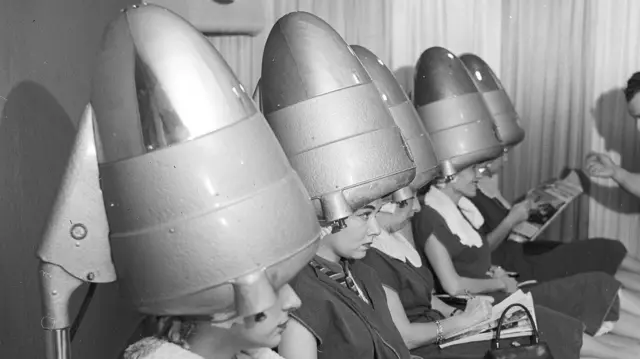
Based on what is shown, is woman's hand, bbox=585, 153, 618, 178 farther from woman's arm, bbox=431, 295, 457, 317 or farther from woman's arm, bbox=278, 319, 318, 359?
woman's arm, bbox=278, 319, 318, 359

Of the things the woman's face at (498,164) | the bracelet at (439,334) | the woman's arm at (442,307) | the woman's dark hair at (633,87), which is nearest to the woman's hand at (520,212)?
the woman's face at (498,164)

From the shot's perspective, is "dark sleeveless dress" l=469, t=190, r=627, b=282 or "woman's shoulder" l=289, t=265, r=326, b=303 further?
"dark sleeveless dress" l=469, t=190, r=627, b=282

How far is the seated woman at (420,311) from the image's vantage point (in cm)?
214

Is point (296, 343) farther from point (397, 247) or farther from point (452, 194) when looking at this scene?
point (452, 194)

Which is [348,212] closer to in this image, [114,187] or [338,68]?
[338,68]

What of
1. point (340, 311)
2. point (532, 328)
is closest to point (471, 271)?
point (532, 328)

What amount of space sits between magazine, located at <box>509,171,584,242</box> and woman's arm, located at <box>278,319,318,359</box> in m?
1.99

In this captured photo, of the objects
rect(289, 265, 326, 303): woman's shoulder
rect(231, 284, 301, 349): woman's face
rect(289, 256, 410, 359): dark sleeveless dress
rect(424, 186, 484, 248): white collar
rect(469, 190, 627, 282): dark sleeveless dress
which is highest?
rect(231, 284, 301, 349): woman's face

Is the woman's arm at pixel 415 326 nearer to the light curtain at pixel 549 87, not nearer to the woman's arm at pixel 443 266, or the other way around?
the woman's arm at pixel 443 266

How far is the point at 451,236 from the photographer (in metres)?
2.65

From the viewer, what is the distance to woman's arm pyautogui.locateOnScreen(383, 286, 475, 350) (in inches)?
83.0

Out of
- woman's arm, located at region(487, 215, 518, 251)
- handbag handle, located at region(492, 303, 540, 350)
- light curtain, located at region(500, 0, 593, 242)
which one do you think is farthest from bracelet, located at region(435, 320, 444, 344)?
light curtain, located at region(500, 0, 593, 242)

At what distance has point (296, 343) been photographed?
5.16ft

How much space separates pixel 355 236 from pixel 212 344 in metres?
0.65
